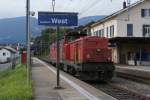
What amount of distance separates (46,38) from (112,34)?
72899 mm

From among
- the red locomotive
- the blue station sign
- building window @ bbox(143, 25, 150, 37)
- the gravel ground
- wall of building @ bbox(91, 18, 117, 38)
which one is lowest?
the gravel ground

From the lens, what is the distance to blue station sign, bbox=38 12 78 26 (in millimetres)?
23844

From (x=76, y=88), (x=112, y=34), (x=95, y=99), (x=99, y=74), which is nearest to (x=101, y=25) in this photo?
(x=112, y=34)

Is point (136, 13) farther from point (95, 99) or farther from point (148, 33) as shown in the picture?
point (95, 99)

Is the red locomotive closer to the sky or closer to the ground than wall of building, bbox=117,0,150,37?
closer to the ground

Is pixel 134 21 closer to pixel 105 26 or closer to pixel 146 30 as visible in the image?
pixel 146 30

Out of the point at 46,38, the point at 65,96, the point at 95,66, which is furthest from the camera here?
the point at 46,38

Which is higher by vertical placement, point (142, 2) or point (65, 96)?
point (142, 2)

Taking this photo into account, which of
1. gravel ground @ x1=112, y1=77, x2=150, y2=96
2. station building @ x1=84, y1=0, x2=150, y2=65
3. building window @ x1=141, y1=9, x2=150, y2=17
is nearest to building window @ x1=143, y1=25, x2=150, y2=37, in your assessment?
station building @ x1=84, y1=0, x2=150, y2=65

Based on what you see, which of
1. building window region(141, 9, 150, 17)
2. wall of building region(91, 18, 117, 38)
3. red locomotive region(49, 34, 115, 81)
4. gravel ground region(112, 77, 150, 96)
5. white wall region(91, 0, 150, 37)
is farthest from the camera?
building window region(141, 9, 150, 17)

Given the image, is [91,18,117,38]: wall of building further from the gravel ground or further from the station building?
the gravel ground

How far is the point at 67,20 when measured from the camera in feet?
78.6

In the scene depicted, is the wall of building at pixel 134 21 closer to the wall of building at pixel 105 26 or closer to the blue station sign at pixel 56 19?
the wall of building at pixel 105 26

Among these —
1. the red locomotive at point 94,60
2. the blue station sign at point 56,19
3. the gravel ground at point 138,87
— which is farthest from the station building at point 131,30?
the blue station sign at point 56,19
